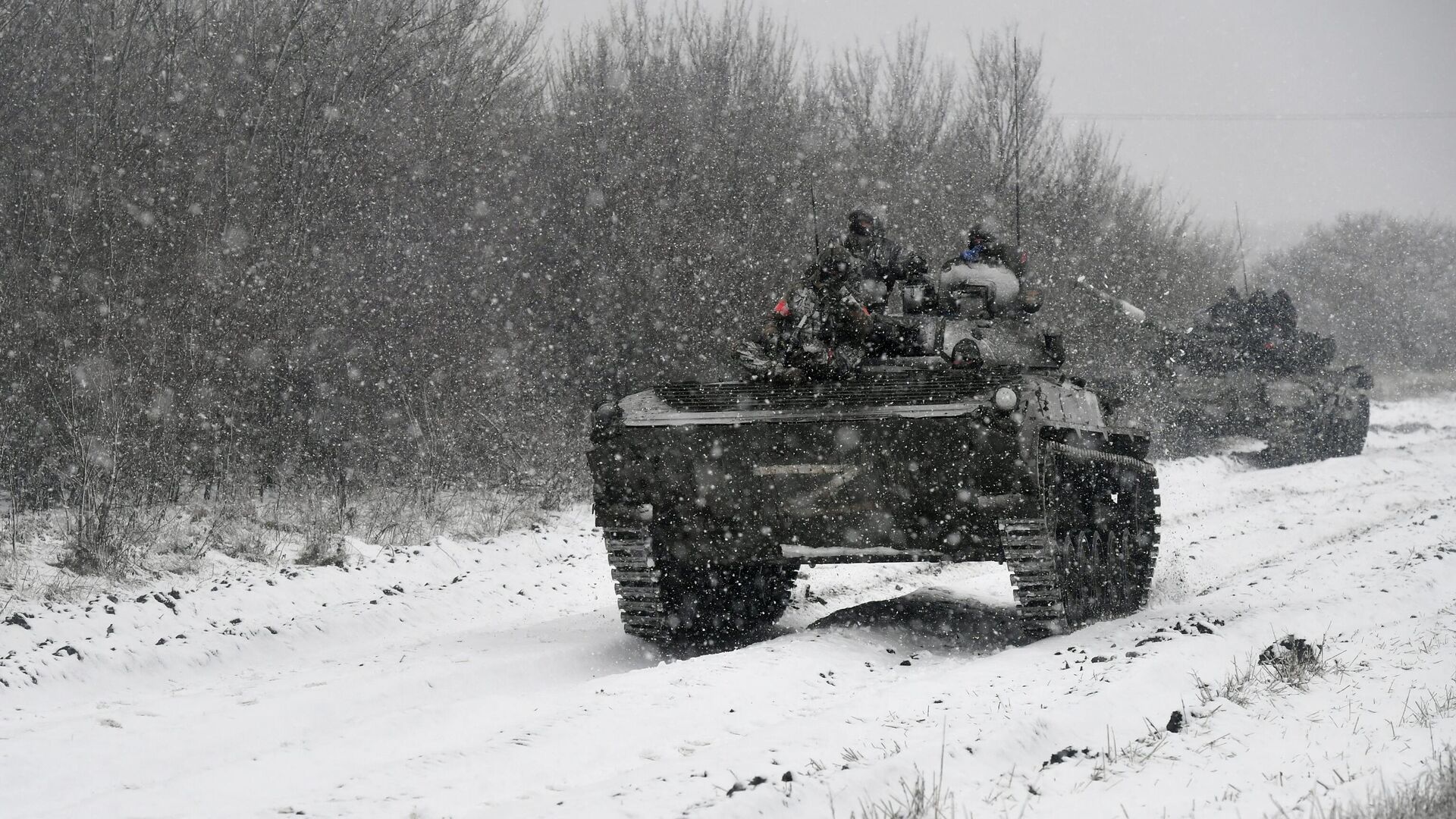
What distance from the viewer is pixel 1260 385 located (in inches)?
821

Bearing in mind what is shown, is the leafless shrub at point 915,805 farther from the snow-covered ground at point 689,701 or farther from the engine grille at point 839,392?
the engine grille at point 839,392

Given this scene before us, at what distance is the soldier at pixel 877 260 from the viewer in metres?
8.56

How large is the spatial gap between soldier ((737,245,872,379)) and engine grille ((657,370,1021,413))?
348mm

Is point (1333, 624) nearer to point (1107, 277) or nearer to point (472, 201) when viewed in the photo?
point (472, 201)

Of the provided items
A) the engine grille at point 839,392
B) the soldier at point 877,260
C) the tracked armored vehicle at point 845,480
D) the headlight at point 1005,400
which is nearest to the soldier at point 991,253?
the soldier at point 877,260

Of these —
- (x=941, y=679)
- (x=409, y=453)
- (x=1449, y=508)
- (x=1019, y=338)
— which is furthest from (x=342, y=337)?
(x=1449, y=508)

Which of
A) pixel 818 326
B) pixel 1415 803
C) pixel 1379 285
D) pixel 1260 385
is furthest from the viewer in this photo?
pixel 1379 285

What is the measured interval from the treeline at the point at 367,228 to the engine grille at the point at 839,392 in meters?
Answer: 1.08

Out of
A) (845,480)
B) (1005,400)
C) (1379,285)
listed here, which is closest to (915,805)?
(1005,400)

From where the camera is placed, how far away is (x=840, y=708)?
513 cm

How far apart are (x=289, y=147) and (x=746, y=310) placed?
20.2ft

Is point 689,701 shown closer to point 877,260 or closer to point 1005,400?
point 1005,400

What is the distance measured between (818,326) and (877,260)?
105 cm

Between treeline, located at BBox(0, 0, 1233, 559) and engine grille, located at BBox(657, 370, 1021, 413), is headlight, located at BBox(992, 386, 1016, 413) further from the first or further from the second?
treeline, located at BBox(0, 0, 1233, 559)
